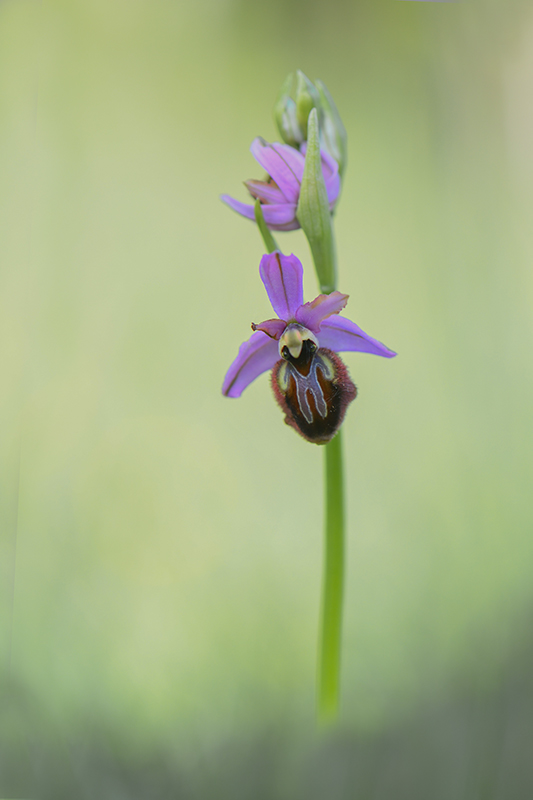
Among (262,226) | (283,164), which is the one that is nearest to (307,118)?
(283,164)

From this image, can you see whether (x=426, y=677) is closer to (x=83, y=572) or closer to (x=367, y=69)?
(x=83, y=572)

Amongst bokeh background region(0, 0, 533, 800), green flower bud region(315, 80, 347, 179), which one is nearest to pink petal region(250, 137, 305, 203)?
green flower bud region(315, 80, 347, 179)

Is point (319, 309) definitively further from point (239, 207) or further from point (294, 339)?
point (239, 207)

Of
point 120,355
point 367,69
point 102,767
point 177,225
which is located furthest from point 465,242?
point 102,767

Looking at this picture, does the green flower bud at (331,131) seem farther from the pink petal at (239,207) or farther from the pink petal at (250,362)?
the pink petal at (250,362)

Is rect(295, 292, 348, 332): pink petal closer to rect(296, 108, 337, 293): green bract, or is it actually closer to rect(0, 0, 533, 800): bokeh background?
rect(296, 108, 337, 293): green bract

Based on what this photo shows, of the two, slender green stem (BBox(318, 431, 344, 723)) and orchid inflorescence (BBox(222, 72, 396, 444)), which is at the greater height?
orchid inflorescence (BBox(222, 72, 396, 444))

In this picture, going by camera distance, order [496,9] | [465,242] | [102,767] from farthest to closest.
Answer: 1. [465,242]
2. [496,9]
3. [102,767]
